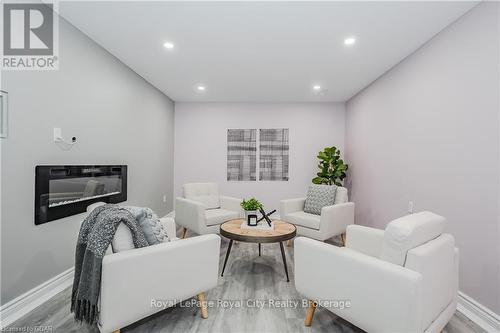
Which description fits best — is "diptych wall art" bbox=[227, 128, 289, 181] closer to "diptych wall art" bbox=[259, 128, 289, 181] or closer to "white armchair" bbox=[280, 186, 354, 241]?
"diptych wall art" bbox=[259, 128, 289, 181]

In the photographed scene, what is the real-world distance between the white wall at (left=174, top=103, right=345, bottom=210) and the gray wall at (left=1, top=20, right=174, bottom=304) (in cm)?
145

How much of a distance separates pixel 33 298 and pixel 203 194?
94.4 inches

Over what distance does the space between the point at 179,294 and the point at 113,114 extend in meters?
2.35

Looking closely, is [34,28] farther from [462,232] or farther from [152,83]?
[462,232]

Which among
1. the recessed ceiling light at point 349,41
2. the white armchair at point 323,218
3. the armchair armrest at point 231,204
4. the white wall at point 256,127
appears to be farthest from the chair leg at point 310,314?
the white wall at point 256,127

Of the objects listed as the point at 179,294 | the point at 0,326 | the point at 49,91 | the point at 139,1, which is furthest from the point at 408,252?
the point at 49,91

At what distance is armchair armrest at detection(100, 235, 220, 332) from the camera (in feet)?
4.58

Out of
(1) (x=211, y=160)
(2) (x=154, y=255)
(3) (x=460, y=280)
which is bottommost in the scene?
(3) (x=460, y=280)

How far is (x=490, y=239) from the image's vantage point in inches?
73.4

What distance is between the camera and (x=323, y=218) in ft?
10.1

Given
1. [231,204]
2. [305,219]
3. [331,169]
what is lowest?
[305,219]

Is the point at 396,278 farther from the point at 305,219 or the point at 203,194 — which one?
the point at 203,194

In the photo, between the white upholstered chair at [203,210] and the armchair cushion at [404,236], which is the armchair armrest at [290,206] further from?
the armchair cushion at [404,236]

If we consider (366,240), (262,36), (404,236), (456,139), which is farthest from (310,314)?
(262,36)
